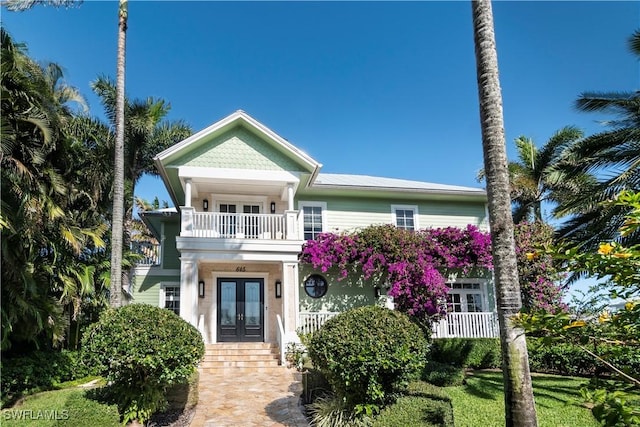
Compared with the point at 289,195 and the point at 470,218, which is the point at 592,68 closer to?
the point at 470,218

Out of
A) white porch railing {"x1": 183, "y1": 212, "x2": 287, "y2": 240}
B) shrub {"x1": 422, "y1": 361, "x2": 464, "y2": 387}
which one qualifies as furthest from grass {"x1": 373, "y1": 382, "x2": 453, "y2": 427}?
white porch railing {"x1": 183, "y1": 212, "x2": 287, "y2": 240}

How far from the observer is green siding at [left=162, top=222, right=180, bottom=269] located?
19.0m

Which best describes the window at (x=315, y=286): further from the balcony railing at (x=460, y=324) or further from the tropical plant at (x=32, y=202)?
the tropical plant at (x=32, y=202)

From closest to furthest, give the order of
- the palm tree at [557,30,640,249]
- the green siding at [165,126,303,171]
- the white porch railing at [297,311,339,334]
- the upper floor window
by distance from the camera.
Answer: the palm tree at [557,30,640,249] < the white porch railing at [297,311,339,334] < the green siding at [165,126,303,171] < the upper floor window

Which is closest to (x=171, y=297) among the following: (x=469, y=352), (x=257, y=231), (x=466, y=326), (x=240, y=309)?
(x=240, y=309)

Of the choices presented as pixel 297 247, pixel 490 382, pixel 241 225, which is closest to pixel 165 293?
pixel 241 225

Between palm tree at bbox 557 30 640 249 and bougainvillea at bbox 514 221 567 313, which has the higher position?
palm tree at bbox 557 30 640 249

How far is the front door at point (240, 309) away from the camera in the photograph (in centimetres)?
1669

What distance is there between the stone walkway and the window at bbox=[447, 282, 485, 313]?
27.6ft

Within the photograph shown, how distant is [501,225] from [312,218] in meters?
12.7

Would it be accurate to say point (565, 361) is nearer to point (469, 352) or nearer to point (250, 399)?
point (469, 352)

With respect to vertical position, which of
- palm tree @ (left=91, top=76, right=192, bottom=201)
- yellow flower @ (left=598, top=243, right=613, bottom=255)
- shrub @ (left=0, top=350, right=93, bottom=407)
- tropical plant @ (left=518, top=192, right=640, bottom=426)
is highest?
palm tree @ (left=91, top=76, right=192, bottom=201)

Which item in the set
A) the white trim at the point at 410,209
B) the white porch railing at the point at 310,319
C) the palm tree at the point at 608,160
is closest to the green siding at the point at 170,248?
the white porch railing at the point at 310,319

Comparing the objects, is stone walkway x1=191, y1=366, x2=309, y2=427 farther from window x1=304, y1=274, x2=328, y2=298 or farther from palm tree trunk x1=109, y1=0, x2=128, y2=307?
window x1=304, y1=274, x2=328, y2=298
